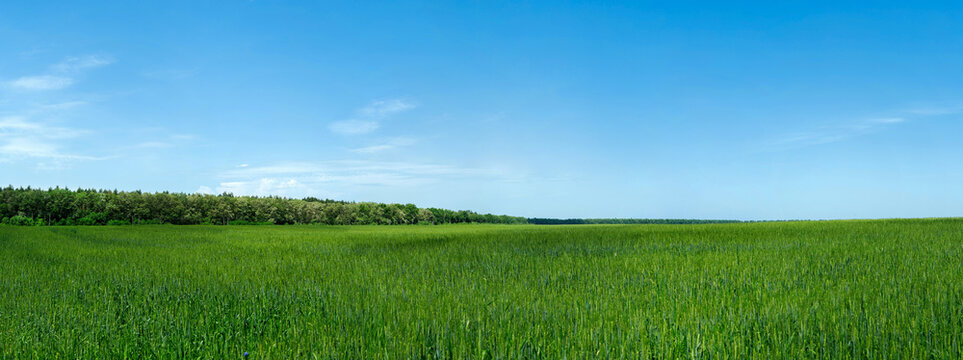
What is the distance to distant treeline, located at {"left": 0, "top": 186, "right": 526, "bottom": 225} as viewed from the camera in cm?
7988

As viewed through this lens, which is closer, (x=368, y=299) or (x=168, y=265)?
(x=368, y=299)

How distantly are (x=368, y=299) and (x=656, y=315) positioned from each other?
2970 millimetres

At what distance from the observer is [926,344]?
11.0 feet

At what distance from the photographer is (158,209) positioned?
85.9 meters

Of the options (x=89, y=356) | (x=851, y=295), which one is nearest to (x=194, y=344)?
(x=89, y=356)

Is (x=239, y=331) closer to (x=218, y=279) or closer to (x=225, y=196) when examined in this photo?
(x=218, y=279)

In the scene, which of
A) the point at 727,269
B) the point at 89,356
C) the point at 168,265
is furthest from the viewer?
the point at 168,265

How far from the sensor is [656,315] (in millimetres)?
4070

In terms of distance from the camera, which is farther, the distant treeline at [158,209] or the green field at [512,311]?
the distant treeline at [158,209]

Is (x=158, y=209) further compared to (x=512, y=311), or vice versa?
(x=158, y=209)

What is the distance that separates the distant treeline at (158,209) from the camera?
79.9 metres

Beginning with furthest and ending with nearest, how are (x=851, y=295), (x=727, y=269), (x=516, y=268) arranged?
(x=516, y=268)
(x=727, y=269)
(x=851, y=295)

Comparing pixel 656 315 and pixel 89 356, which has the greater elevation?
pixel 656 315

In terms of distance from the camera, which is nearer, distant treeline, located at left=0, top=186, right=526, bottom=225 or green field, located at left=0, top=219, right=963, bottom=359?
green field, located at left=0, top=219, right=963, bottom=359
